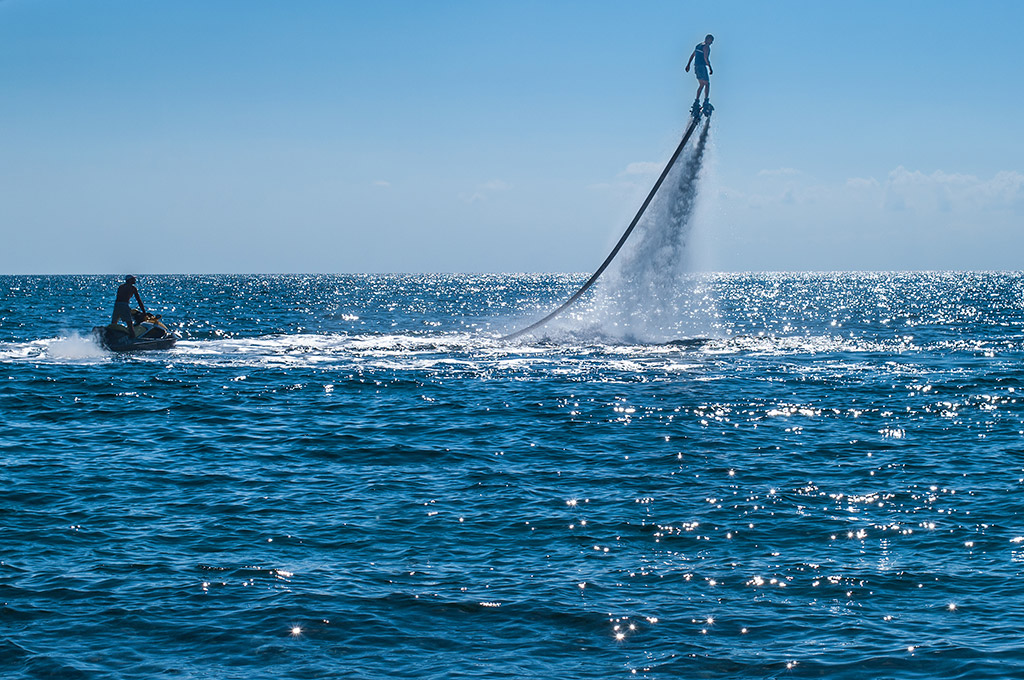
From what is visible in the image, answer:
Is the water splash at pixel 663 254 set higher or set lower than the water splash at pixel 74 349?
higher

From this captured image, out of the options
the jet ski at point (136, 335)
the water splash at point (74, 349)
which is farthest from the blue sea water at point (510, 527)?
the water splash at point (74, 349)

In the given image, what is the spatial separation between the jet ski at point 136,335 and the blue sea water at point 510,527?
660 cm

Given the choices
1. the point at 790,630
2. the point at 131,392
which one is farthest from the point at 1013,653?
the point at 131,392

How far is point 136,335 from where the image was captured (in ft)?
142

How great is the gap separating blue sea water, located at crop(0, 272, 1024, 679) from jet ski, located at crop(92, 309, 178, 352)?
260 inches

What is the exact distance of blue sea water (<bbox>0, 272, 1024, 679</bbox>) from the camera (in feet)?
37.8

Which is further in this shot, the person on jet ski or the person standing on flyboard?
the person on jet ski

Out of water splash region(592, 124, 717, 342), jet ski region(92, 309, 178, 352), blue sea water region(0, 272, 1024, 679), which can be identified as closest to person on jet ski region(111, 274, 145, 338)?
jet ski region(92, 309, 178, 352)

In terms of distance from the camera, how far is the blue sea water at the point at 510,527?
11531 millimetres

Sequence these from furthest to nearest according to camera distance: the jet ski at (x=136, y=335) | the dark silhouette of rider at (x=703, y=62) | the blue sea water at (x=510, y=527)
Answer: the jet ski at (x=136, y=335) → the dark silhouette of rider at (x=703, y=62) → the blue sea water at (x=510, y=527)

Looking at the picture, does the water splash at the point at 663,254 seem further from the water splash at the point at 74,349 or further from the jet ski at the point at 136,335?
the water splash at the point at 74,349

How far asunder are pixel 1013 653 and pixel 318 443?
17.2m

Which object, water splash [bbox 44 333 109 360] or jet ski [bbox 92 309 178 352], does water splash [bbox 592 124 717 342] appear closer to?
jet ski [bbox 92 309 178 352]

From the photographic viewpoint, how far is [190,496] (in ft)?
59.9
